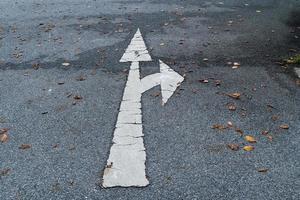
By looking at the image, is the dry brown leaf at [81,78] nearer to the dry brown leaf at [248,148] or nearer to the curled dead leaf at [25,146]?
the curled dead leaf at [25,146]

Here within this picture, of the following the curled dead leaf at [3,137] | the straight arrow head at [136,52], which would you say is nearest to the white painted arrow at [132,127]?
the straight arrow head at [136,52]

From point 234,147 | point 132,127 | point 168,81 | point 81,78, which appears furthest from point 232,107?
point 81,78

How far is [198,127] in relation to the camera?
179 inches

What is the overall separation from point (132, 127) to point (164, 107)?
69 centimetres

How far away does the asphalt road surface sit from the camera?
145 inches

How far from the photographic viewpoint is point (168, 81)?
5797 mm

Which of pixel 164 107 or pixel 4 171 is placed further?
pixel 164 107

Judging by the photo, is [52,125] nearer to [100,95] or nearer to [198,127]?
[100,95]

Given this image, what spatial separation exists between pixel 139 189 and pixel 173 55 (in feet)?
12.6

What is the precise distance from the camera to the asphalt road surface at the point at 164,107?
A: 3.68m

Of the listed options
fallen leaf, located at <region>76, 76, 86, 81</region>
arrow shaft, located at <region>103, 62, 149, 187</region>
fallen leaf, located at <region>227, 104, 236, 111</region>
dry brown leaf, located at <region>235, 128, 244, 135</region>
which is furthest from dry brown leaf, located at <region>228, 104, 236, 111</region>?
fallen leaf, located at <region>76, 76, 86, 81</region>

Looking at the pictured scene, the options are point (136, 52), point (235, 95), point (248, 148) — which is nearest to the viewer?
point (248, 148)

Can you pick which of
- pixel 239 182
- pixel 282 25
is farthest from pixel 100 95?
pixel 282 25

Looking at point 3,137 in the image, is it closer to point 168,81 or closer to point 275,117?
point 168,81
